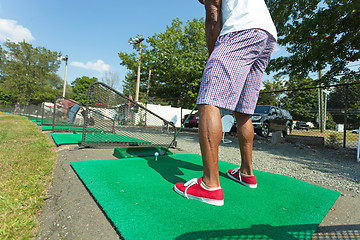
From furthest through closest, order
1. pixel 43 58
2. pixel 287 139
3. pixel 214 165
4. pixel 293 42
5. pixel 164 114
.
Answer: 1. pixel 43 58
2. pixel 164 114
3. pixel 287 139
4. pixel 293 42
5. pixel 214 165

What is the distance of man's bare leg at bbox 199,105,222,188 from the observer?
133 cm

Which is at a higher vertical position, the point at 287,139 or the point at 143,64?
the point at 143,64

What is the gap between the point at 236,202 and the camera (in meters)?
1.38

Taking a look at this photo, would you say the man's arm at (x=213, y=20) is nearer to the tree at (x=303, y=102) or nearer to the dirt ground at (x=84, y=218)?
the dirt ground at (x=84, y=218)

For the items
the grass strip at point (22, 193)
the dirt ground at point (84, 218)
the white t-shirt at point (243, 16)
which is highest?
the white t-shirt at point (243, 16)

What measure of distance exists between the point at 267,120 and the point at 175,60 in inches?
414

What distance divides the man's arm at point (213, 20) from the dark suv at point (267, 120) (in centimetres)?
684

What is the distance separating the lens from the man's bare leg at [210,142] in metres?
1.33

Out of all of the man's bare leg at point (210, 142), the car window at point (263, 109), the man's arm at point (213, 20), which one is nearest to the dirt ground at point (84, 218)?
the man's bare leg at point (210, 142)

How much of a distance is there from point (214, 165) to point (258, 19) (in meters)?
1.20

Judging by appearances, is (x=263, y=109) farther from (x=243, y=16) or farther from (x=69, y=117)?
(x=69, y=117)

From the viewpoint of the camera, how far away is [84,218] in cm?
113

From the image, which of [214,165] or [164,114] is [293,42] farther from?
[164,114]

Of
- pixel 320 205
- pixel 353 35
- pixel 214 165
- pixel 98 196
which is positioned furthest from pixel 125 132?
pixel 353 35
